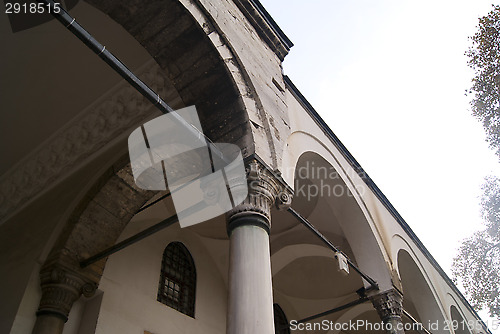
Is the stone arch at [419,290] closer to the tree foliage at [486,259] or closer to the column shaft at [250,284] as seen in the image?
the column shaft at [250,284]

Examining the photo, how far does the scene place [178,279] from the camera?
709 centimetres

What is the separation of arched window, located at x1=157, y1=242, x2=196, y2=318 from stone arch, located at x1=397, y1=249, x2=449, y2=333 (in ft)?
12.5

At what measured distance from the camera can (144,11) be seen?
3842 mm

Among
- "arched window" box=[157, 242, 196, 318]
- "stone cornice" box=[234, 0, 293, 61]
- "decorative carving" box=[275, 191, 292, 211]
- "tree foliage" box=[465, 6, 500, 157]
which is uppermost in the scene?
"tree foliage" box=[465, 6, 500, 157]

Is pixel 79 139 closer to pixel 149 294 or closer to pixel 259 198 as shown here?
pixel 149 294

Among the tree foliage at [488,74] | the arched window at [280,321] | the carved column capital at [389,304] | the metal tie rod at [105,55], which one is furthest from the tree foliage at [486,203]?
the metal tie rod at [105,55]

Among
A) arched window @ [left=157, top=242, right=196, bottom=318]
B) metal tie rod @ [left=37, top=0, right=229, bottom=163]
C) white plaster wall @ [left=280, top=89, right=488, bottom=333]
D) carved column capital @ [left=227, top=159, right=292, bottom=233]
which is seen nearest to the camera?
metal tie rod @ [left=37, top=0, right=229, bottom=163]

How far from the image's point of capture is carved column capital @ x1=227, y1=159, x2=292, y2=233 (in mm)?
3469

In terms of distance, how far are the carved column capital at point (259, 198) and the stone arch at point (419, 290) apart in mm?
4901

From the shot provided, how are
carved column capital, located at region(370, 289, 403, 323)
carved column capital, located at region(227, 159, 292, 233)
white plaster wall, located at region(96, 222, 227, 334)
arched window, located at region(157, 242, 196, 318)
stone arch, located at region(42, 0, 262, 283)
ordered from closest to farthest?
1. carved column capital, located at region(227, 159, 292, 233)
2. stone arch, located at region(42, 0, 262, 283)
3. white plaster wall, located at region(96, 222, 227, 334)
4. carved column capital, located at region(370, 289, 403, 323)
5. arched window, located at region(157, 242, 196, 318)

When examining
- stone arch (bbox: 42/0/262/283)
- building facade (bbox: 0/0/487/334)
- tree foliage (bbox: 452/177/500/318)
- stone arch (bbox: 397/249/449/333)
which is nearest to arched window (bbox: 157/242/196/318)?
building facade (bbox: 0/0/487/334)

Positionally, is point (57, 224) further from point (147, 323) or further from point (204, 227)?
point (204, 227)

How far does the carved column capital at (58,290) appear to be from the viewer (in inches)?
188

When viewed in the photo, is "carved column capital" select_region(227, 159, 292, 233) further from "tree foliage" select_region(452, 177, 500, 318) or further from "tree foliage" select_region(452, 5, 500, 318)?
"tree foliage" select_region(452, 177, 500, 318)
